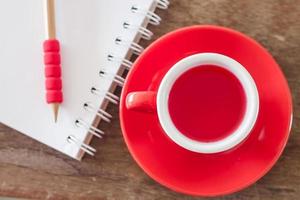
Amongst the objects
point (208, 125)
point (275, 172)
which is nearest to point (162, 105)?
point (208, 125)

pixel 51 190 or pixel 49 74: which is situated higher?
pixel 49 74

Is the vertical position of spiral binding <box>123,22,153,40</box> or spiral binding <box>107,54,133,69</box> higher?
spiral binding <box>123,22,153,40</box>

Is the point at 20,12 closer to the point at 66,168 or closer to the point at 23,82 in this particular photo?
the point at 23,82

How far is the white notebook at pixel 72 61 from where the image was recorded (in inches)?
26.6

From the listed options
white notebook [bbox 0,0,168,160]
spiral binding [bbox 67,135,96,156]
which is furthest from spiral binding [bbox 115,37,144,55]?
spiral binding [bbox 67,135,96,156]

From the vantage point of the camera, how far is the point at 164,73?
2.11ft

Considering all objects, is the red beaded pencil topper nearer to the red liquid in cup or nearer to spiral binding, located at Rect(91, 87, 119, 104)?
spiral binding, located at Rect(91, 87, 119, 104)

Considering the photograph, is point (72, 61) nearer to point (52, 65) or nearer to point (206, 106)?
point (52, 65)

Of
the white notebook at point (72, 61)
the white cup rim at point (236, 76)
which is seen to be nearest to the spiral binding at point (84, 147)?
the white notebook at point (72, 61)

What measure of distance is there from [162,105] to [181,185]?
0.30 feet

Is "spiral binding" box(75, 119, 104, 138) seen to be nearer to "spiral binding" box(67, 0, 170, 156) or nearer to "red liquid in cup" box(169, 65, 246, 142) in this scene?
"spiral binding" box(67, 0, 170, 156)

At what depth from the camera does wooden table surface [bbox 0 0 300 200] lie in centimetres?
67

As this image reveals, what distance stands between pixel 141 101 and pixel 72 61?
0.13m

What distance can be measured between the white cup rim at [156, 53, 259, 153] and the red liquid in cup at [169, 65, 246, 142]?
0.01 meters
